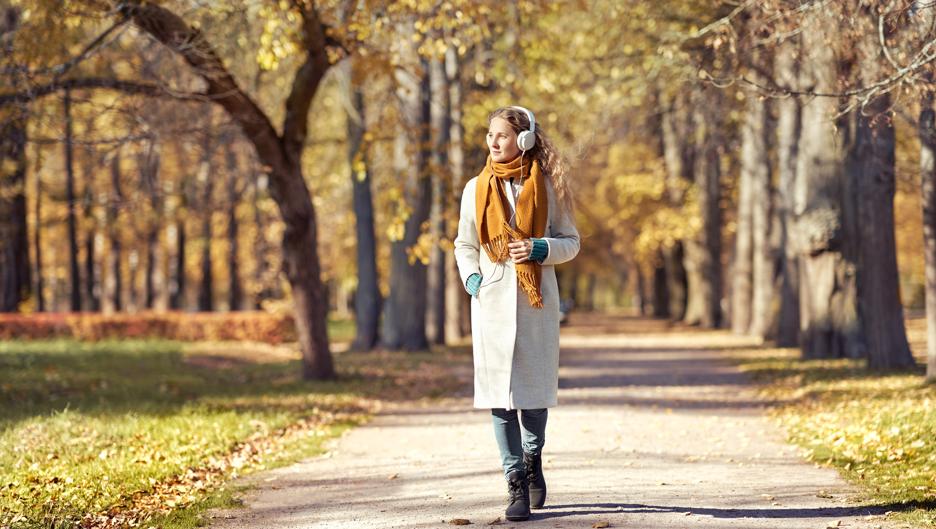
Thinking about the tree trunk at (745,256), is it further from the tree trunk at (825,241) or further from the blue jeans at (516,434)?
the blue jeans at (516,434)

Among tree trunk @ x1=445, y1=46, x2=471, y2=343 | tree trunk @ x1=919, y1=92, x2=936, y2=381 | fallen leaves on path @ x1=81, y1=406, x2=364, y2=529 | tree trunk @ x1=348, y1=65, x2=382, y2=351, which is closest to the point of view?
fallen leaves on path @ x1=81, y1=406, x2=364, y2=529

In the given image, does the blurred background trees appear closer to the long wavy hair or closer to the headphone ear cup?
the long wavy hair

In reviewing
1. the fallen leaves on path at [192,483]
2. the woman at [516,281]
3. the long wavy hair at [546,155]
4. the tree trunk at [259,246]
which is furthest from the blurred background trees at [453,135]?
the fallen leaves on path at [192,483]

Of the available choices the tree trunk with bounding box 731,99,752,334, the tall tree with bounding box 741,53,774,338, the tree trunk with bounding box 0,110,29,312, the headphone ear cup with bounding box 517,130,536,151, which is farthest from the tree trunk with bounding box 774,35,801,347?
the tree trunk with bounding box 0,110,29,312

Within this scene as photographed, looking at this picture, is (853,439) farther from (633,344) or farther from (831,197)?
(633,344)

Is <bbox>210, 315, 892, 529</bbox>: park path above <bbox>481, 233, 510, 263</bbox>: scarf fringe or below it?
below

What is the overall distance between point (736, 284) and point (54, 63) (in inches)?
848

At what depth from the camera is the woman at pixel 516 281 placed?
6610 millimetres

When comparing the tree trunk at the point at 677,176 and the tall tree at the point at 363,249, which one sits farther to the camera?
the tree trunk at the point at 677,176

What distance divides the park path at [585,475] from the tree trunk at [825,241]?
192 inches

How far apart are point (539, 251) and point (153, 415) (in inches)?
269

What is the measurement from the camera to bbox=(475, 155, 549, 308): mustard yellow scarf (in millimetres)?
6613

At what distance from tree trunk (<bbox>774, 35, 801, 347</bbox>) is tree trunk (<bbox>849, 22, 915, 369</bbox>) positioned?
185 inches

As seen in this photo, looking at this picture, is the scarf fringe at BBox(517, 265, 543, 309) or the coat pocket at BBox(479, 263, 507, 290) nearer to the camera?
the scarf fringe at BBox(517, 265, 543, 309)
